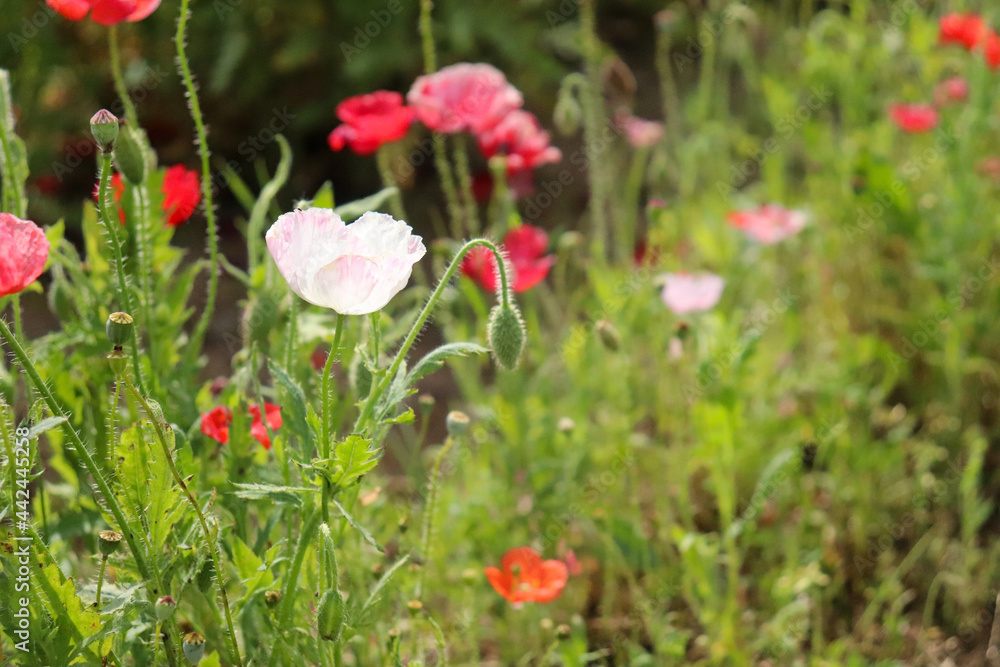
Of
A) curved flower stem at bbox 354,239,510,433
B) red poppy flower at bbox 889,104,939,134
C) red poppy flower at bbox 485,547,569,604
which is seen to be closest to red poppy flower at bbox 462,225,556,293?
red poppy flower at bbox 485,547,569,604

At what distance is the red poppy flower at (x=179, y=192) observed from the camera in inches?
66.0

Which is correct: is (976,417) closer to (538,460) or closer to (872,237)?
(872,237)

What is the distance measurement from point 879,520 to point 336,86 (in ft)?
8.73

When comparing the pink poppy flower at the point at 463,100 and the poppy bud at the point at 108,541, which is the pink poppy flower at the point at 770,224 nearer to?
the pink poppy flower at the point at 463,100

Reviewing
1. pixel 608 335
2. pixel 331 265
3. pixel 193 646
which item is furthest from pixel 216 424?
pixel 608 335

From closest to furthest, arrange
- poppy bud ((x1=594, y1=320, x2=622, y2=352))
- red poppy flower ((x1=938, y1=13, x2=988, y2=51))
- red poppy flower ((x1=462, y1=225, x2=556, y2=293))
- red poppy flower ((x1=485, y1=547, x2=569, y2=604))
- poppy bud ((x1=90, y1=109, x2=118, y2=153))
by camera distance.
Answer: poppy bud ((x1=90, y1=109, x2=118, y2=153)) → red poppy flower ((x1=485, y1=547, x2=569, y2=604)) → poppy bud ((x1=594, y1=320, x2=622, y2=352)) → red poppy flower ((x1=462, y1=225, x2=556, y2=293)) → red poppy flower ((x1=938, y1=13, x2=988, y2=51))

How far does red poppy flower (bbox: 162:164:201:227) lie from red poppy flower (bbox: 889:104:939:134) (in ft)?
6.64

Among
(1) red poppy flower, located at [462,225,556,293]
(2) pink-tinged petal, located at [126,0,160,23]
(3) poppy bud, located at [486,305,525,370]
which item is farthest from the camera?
(1) red poppy flower, located at [462,225,556,293]

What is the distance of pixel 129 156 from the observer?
1.40 m

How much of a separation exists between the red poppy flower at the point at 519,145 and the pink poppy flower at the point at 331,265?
3.38 ft

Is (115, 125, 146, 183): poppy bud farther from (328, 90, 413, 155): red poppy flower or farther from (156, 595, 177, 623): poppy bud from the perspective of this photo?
(156, 595, 177, 623): poppy bud

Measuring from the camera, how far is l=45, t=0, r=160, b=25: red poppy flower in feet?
4.49

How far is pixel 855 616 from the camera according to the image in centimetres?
218

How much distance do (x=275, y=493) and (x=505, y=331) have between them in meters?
0.38
